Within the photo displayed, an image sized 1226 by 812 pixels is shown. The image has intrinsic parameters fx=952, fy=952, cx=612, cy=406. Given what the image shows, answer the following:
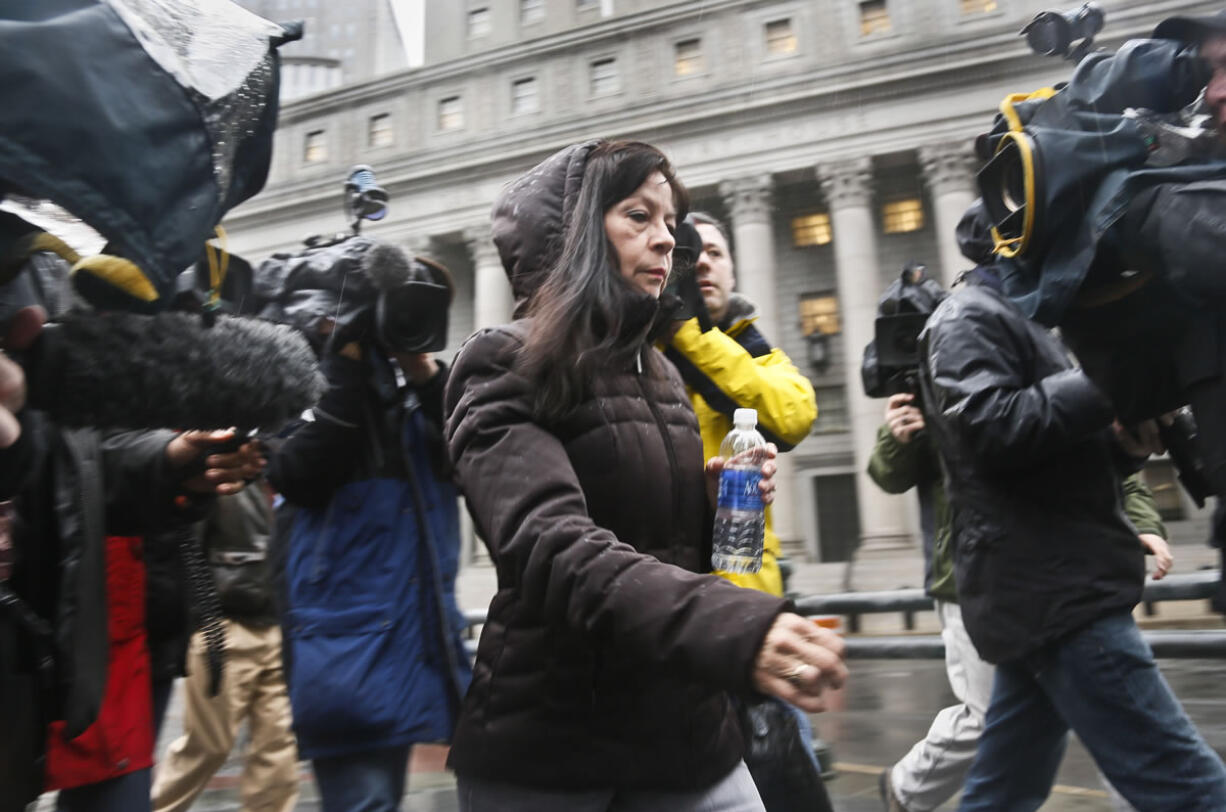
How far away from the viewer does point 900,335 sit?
14.3 feet

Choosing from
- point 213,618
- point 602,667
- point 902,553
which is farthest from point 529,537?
point 902,553

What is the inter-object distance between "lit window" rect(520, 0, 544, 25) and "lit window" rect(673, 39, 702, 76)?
2.94 metres

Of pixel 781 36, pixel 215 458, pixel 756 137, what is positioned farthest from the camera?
pixel 756 137

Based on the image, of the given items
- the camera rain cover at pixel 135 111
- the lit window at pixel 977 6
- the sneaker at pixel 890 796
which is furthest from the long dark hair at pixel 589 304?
the lit window at pixel 977 6

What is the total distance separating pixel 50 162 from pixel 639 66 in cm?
2049

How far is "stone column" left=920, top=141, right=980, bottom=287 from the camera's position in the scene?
23.6m

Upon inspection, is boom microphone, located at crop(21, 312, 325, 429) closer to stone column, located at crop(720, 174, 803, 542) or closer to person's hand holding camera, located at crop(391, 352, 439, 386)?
person's hand holding camera, located at crop(391, 352, 439, 386)

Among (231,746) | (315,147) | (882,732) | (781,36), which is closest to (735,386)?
(231,746)

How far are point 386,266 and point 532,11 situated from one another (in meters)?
18.4

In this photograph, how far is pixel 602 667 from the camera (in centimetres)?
193

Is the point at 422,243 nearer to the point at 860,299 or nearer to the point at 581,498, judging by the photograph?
the point at 860,299

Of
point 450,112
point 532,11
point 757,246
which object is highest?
point 532,11

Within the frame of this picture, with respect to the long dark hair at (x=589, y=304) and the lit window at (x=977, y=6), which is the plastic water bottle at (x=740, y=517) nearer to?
the long dark hair at (x=589, y=304)

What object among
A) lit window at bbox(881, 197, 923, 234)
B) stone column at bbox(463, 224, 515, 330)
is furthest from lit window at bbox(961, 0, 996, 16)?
stone column at bbox(463, 224, 515, 330)
